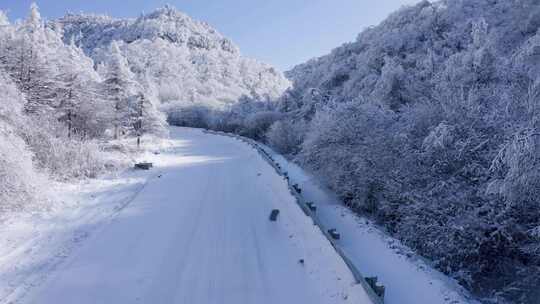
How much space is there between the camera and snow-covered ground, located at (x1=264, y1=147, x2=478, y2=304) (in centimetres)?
989

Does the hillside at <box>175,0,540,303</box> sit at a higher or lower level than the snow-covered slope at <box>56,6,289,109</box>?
lower

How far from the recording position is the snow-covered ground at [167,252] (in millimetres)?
8945

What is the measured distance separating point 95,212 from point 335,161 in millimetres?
11342

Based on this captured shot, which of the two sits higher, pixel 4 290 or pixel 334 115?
pixel 334 115

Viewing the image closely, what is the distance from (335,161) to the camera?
61.5 feet

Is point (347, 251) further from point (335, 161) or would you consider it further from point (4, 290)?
point (4, 290)

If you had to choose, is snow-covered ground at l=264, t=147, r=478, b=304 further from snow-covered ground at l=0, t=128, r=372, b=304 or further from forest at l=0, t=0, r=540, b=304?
snow-covered ground at l=0, t=128, r=372, b=304

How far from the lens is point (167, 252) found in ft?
36.4

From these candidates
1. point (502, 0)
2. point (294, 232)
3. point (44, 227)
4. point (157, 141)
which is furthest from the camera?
point (502, 0)

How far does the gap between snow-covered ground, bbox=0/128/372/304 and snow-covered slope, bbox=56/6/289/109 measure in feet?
202

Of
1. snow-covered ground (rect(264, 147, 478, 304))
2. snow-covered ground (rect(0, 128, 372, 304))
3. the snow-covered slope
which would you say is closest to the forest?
snow-covered ground (rect(264, 147, 478, 304))

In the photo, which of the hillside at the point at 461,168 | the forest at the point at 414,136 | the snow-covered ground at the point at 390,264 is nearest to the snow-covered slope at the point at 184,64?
the forest at the point at 414,136

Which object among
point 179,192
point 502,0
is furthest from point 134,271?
point 502,0

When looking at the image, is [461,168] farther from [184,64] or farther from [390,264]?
[184,64]
